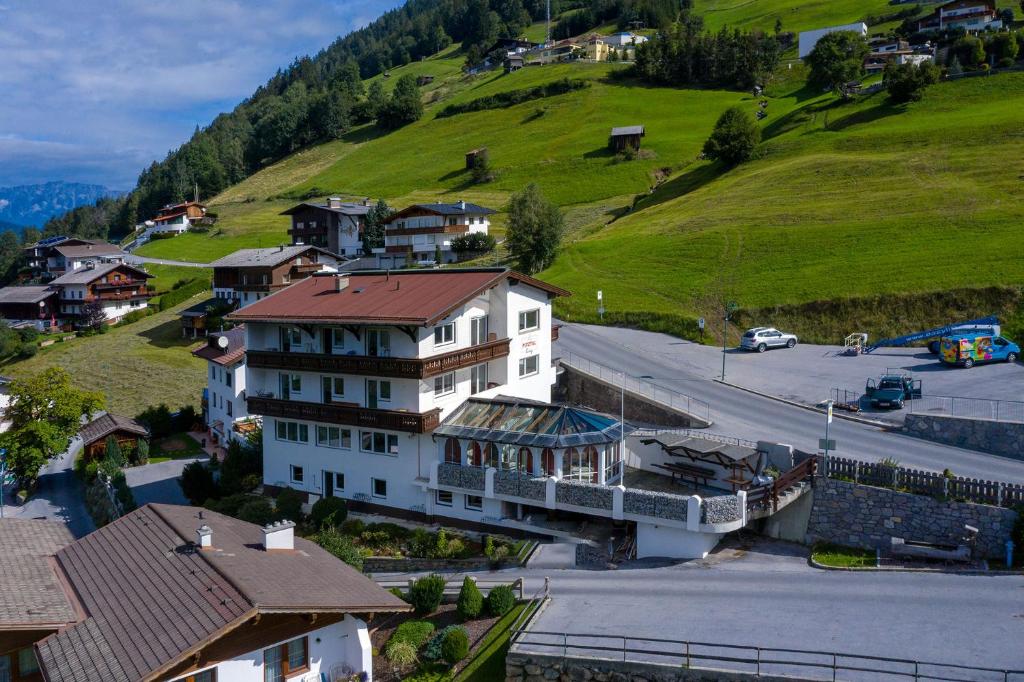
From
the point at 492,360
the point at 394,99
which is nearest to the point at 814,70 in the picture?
the point at 394,99

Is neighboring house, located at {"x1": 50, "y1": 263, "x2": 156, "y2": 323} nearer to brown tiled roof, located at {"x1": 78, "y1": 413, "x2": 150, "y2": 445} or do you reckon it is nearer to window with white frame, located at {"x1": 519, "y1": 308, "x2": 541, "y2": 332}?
brown tiled roof, located at {"x1": 78, "y1": 413, "x2": 150, "y2": 445}

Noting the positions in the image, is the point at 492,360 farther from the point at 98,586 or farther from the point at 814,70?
the point at 814,70

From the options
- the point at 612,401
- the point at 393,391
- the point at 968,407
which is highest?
the point at 393,391

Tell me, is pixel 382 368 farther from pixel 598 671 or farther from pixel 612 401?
pixel 598 671

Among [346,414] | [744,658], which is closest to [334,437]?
[346,414]

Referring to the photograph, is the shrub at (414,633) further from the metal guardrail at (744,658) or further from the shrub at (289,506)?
the shrub at (289,506)

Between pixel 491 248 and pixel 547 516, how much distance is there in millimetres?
69391

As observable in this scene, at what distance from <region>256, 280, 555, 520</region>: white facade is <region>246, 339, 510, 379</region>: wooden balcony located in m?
0.72

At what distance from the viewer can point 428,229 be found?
103625 mm

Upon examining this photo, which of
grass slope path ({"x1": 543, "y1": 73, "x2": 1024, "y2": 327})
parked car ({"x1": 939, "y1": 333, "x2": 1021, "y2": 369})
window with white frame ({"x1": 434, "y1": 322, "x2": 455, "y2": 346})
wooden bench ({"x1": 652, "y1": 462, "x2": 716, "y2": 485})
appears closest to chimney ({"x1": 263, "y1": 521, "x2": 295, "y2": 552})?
window with white frame ({"x1": 434, "y1": 322, "x2": 455, "y2": 346})

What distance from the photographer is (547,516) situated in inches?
1352

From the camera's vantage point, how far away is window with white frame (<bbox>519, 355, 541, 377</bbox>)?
144 feet

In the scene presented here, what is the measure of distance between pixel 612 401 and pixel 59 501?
3649 cm

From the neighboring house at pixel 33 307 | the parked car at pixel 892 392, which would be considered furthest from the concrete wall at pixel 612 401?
the neighboring house at pixel 33 307
